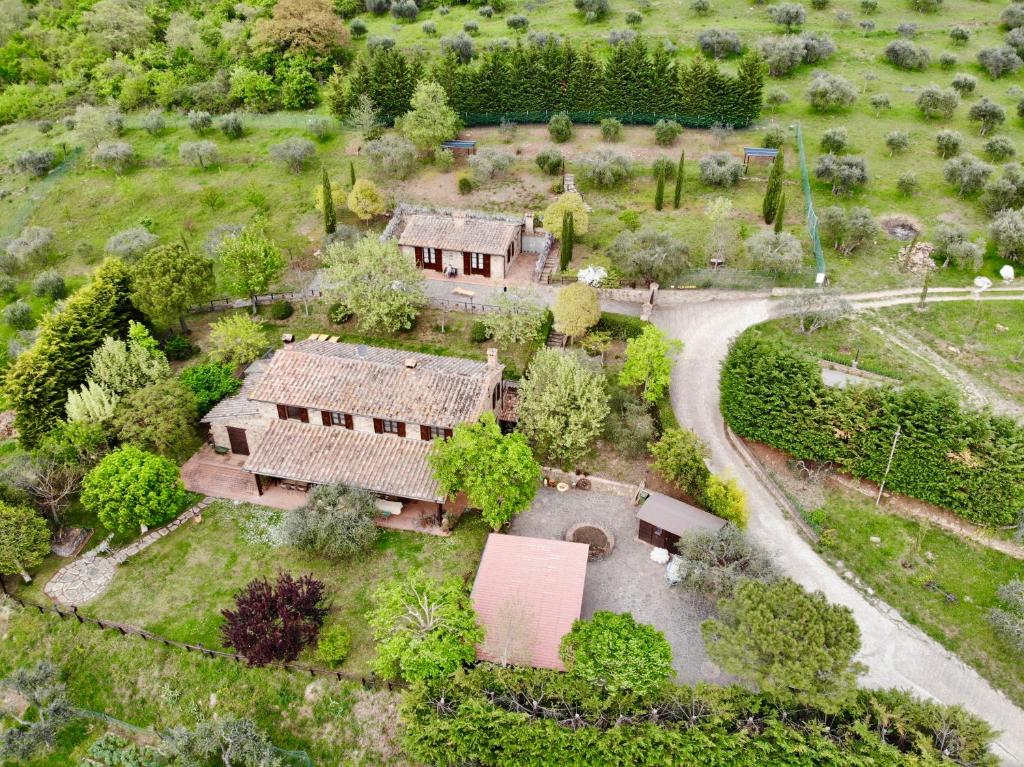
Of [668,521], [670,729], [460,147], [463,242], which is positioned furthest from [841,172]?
[670,729]

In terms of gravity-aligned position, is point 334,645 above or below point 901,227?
below

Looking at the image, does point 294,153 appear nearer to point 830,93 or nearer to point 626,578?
point 830,93

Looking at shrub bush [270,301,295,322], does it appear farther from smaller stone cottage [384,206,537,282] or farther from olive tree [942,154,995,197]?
olive tree [942,154,995,197]

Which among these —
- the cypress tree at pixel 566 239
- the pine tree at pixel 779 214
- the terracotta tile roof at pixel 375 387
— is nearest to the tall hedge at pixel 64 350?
the terracotta tile roof at pixel 375 387

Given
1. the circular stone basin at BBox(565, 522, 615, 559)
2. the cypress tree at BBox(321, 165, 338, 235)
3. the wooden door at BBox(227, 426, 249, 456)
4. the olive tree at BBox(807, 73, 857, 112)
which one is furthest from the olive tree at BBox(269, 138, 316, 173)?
the olive tree at BBox(807, 73, 857, 112)

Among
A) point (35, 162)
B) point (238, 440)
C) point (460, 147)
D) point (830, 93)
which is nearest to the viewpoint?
point (238, 440)

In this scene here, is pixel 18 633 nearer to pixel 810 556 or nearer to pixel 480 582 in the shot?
pixel 480 582

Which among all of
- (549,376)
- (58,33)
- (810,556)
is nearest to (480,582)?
(549,376)
